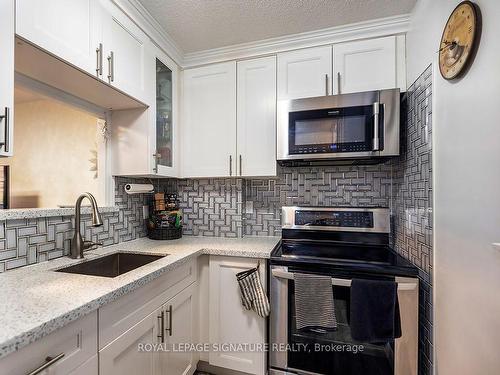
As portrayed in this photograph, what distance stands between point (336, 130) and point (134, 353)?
1597 millimetres

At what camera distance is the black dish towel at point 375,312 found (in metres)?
1.24

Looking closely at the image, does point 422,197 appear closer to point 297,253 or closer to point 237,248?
point 297,253

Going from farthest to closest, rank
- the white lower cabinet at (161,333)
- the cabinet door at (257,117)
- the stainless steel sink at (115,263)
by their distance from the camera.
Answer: the cabinet door at (257,117)
the stainless steel sink at (115,263)
the white lower cabinet at (161,333)

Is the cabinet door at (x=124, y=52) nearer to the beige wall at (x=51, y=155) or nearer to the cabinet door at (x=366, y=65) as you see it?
the beige wall at (x=51, y=155)

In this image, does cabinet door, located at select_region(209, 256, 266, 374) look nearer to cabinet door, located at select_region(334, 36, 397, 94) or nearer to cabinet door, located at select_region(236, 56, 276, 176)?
cabinet door, located at select_region(236, 56, 276, 176)

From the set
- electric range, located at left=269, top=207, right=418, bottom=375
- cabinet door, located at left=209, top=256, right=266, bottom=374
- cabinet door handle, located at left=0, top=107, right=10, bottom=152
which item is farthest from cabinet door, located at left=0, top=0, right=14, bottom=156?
electric range, located at left=269, top=207, right=418, bottom=375

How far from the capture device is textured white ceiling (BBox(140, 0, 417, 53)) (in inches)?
57.2

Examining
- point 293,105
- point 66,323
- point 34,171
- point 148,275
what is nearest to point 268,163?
point 293,105

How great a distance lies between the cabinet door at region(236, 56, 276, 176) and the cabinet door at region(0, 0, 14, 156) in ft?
4.13

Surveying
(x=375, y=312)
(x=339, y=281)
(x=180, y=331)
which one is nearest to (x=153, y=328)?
(x=180, y=331)

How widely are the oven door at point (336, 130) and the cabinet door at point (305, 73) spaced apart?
195mm

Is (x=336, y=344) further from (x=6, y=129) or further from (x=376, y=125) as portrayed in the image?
(x=6, y=129)

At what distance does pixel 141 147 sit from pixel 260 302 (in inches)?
48.9

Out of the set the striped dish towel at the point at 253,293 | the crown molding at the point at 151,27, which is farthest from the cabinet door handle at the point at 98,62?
the striped dish towel at the point at 253,293
